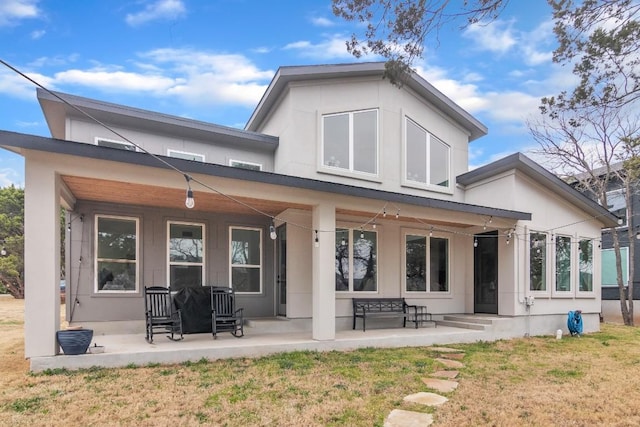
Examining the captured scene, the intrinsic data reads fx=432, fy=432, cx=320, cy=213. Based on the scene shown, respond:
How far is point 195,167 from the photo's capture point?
6.40 metres

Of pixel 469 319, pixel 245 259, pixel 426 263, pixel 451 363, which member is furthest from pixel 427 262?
pixel 245 259

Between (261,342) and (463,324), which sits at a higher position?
(261,342)

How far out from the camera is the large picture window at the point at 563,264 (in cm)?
1103

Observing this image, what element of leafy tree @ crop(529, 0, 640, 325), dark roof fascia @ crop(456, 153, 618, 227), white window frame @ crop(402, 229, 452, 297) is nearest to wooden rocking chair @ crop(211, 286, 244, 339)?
white window frame @ crop(402, 229, 452, 297)

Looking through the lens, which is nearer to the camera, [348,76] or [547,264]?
[348,76]

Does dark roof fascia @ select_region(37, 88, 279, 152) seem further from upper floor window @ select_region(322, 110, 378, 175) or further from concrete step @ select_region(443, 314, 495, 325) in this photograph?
concrete step @ select_region(443, 314, 495, 325)

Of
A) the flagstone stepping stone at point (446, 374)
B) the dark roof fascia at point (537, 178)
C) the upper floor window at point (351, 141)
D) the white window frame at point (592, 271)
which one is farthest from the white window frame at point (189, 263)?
the white window frame at point (592, 271)

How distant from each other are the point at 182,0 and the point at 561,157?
14431mm

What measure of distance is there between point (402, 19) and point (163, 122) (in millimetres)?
5564

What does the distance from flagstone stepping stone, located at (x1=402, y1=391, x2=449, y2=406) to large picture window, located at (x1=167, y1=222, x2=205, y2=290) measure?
549 centimetres

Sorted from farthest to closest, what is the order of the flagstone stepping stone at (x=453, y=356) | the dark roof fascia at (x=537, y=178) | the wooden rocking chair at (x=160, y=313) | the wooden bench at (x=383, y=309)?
the dark roof fascia at (x=537, y=178) < the wooden bench at (x=383, y=309) < the flagstone stepping stone at (x=453, y=356) < the wooden rocking chair at (x=160, y=313)

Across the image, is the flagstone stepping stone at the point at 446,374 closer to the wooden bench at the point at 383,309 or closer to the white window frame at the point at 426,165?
the wooden bench at the point at 383,309

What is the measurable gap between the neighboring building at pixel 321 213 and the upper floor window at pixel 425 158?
0.04 meters

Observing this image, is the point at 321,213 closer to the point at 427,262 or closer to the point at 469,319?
the point at 427,262
